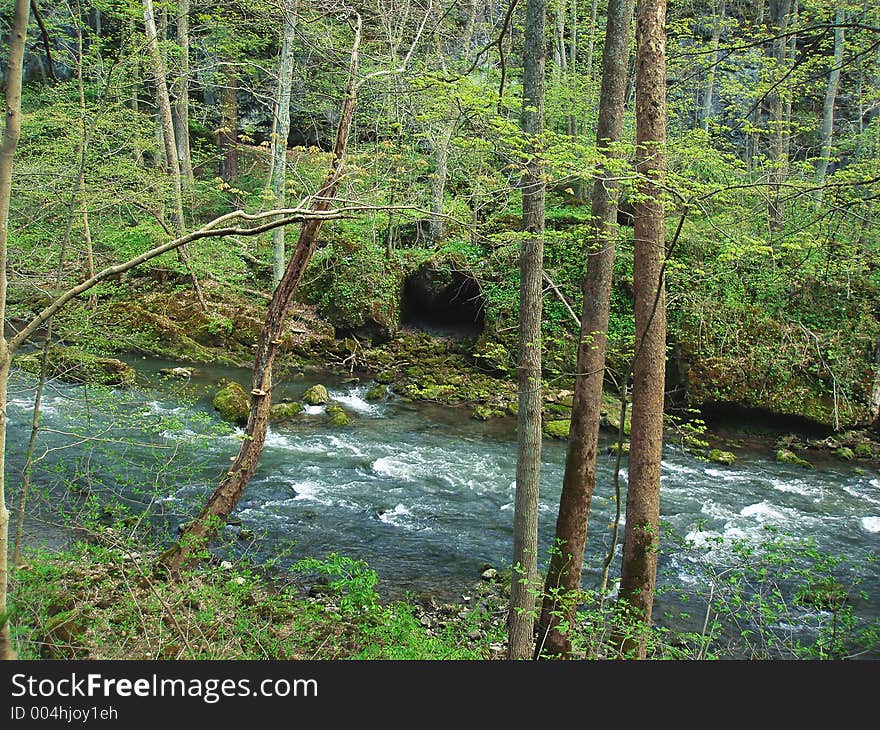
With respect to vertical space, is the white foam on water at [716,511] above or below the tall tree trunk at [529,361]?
below

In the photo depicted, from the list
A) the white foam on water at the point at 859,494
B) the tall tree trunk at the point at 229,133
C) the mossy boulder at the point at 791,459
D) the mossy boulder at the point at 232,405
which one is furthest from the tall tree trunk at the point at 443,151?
the white foam on water at the point at 859,494

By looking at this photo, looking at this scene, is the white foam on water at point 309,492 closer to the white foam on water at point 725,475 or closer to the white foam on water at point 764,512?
the white foam on water at point 764,512

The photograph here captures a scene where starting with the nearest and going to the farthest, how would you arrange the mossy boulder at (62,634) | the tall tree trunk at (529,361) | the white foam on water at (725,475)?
the mossy boulder at (62,634) < the tall tree trunk at (529,361) < the white foam on water at (725,475)

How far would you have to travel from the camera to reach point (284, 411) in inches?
477

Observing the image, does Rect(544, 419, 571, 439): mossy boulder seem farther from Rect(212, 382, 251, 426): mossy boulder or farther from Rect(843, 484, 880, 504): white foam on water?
Rect(212, 382, 251, 426): mossy boulder

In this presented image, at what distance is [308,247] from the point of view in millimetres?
6090

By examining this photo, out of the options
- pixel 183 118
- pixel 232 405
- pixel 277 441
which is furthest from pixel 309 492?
pixel 183 118

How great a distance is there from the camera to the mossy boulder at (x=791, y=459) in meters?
11.5

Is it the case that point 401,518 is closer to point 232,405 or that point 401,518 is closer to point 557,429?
point 232,405

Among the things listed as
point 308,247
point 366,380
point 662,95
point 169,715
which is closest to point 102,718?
point 169,715

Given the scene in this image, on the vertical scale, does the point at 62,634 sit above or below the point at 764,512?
above

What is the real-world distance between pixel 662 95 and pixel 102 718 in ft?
19.3

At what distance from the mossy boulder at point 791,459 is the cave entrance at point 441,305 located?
7.71 m

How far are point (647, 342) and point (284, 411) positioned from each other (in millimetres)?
8538
